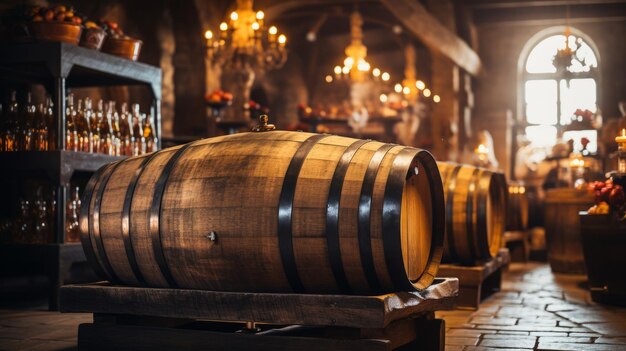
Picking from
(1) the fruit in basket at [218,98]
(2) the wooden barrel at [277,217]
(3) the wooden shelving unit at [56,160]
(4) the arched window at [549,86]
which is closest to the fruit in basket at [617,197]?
(2) the wooden barrel at [277,217]

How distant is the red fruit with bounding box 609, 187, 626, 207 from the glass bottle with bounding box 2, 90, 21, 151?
3815 millimetres

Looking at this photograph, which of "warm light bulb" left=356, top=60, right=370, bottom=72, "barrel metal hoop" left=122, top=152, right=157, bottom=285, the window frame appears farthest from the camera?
the window frame

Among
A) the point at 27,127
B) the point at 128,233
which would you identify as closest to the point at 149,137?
the point at 27,127

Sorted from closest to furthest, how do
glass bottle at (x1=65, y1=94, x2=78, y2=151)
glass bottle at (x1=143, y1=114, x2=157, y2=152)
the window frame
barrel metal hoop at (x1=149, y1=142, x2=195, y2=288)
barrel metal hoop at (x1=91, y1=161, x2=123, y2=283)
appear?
barrel metal hoop at (x1=149, y1=142, x2=195, y2=288) → barrel metal hoop at (x1=91, y1=161, x2=123, y2=283) → glass bottle at (x1=65, y1=94, x2=78, y2=151) → glass bottle at (x1=143, y1=114, x2=157, y2=152) → the window frame

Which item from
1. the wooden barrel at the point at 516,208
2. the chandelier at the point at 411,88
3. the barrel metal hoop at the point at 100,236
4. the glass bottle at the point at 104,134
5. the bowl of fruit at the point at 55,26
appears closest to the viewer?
the barrel metal hoop at the point at 100,236

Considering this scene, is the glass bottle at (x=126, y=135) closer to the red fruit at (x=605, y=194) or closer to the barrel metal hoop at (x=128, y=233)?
the barrel metal hoop at (x=128, y=233)

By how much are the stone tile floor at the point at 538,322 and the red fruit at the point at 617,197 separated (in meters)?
0.66

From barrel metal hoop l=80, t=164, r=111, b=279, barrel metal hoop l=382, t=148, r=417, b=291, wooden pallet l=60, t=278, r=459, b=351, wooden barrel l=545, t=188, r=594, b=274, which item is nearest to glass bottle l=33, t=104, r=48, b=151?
barrel metal hoop l=80, t=164, r=111, b=279

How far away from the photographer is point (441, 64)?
55.7 feet

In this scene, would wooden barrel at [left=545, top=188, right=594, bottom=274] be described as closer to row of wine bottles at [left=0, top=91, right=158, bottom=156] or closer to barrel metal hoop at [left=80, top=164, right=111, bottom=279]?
row of wine bottles at [left=0, top=91, right=158, bottom=156]

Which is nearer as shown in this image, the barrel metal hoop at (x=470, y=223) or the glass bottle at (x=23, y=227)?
the barrel metal hoop at (x=470, y=223)

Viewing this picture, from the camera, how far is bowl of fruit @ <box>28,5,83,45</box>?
17.5 ft

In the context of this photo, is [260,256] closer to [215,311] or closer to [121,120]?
[215,311]

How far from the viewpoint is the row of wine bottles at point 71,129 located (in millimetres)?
5410
